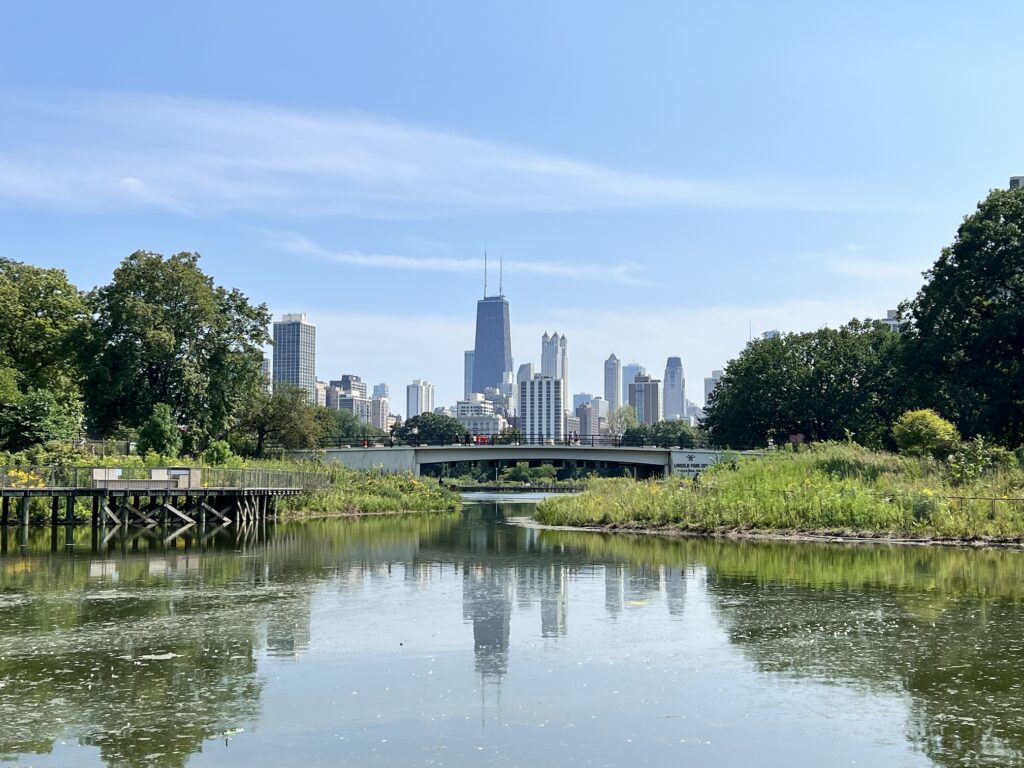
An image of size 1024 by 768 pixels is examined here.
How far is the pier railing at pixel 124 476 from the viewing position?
43.3 m

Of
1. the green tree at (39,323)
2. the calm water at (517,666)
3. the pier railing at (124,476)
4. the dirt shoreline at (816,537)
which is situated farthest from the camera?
the green tree at (39,323)

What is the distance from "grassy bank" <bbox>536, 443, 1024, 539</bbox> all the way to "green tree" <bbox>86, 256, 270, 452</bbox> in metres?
24.6

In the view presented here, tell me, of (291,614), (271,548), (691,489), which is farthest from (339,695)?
(691,489)

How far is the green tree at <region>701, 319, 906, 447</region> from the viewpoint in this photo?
80688 mm

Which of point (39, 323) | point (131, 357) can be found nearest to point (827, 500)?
point (131, 357)

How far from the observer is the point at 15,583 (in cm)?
2545

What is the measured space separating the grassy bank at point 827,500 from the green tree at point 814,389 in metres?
31.4

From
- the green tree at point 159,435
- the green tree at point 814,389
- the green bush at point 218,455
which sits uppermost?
the green tree at point 814,389

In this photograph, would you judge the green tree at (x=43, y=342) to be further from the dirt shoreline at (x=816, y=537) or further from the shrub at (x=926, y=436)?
the shrub at (x=926, y=436)

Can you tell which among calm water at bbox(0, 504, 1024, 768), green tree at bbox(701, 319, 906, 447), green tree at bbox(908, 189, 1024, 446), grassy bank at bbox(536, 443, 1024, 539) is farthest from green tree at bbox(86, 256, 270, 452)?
green tree at bbox(701, 319, 906, 447)

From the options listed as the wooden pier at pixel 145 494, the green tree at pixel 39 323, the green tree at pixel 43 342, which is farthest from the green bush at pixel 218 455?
the green tree at pixel 39 323

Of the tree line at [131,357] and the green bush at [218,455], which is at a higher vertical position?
the tree line at [131,357]

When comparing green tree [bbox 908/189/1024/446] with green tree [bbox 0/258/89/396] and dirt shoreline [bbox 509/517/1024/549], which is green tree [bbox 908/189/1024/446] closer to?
dirt shoreline [bbox 509/517/1024/549]

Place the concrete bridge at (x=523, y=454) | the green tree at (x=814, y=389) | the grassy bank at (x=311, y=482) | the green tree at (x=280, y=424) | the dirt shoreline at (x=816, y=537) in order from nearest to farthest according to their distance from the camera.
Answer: the dirt shoreline at (x=816, y=537)
the grassy bank at (x=311, y=482)
the green tree at (x=814, y=389)
the green tree at (x=280, y=424)
the concrete bridge at (x=523, y=454)
